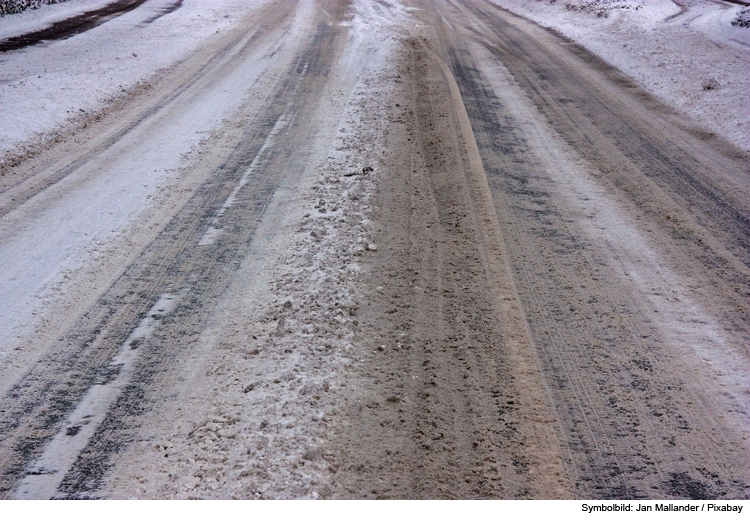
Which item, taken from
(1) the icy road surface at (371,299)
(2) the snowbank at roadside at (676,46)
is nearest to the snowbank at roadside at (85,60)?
(1) the icy road surface at (371,299)

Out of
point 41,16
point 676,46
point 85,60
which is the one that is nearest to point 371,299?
point 85,60

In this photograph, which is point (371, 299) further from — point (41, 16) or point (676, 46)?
point (41, 16)

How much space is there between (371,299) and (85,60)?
11.8 meters

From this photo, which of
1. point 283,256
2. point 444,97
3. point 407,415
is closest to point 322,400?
point 407,415

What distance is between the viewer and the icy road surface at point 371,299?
130 inches

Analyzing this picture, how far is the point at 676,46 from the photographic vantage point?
48.4 feet

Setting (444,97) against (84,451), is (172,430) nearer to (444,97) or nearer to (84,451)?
(84,451)

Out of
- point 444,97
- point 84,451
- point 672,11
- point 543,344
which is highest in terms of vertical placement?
point 672,11

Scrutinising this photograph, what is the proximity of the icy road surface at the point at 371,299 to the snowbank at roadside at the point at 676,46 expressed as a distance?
26.7 inches

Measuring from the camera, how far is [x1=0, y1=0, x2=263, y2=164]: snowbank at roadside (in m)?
9.37

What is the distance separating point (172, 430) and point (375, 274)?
7.33ft

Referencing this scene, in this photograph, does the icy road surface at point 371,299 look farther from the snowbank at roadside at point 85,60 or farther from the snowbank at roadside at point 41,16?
the snowbank at roadside at point 41,16

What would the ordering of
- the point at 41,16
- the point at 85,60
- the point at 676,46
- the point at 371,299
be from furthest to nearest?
the point at 41,16 → the point at 676,46 → the point at 85,60 → the point at 371,299

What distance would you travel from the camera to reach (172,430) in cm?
355
